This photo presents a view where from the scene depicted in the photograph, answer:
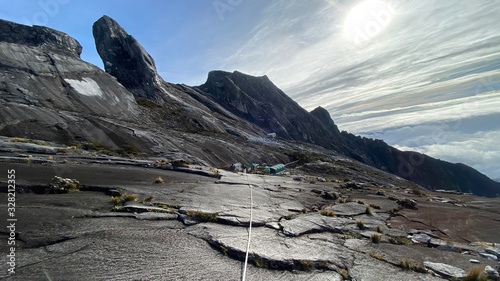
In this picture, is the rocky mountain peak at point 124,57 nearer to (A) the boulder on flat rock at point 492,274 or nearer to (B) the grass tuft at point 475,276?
(B) the grass tuft at point 475,276

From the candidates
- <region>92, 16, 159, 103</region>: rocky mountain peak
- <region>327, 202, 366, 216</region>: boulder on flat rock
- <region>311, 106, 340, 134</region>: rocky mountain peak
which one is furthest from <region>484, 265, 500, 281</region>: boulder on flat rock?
<region>311, 106, 340, 134</region>: rocky mountain peak

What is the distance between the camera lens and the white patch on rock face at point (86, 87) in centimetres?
4422

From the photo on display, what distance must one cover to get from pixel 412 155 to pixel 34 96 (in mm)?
211113

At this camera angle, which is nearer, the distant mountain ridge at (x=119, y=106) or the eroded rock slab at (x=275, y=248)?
the eroded rock slab at (x=275, y=248)

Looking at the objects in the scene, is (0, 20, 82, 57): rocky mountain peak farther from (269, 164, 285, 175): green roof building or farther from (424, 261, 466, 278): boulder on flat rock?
(424, 261, 466, 278): boulder on flat rock

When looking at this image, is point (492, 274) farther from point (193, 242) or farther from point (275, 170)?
point (275, 170)

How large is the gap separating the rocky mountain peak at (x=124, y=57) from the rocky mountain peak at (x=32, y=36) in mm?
15778

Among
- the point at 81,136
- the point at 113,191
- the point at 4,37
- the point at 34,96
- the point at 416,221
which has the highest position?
the point at 4,37

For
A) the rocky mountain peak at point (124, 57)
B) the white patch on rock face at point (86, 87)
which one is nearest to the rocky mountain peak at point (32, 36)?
the rocky mountain peak at point (124, 57)

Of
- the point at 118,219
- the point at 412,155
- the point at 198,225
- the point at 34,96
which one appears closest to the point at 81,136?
the point at 34,96

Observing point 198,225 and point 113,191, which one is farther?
point 113,191

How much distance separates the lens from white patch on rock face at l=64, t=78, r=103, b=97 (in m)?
44.2

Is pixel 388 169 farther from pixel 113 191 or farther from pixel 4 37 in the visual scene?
pixel 4 37

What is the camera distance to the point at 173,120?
59812 millimetres
